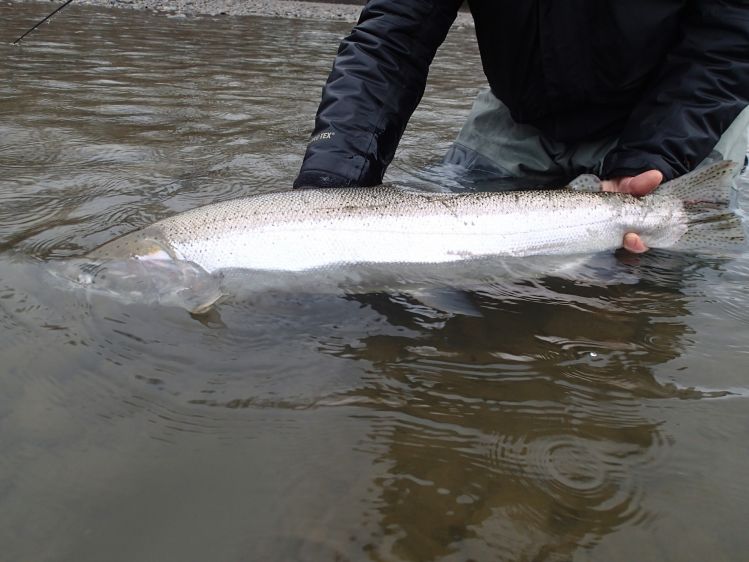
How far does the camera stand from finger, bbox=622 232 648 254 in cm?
285

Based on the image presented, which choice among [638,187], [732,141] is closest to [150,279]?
[638,187]

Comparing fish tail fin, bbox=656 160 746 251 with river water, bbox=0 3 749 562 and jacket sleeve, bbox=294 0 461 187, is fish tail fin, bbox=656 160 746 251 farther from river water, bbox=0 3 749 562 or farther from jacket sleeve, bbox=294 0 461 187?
jacket sleeve, bbox=294 0 461 187

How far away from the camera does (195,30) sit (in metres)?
14.0

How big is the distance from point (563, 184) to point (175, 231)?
2503 millimetres

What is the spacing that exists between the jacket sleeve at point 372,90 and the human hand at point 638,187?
1.32 metres

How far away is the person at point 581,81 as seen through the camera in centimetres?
304

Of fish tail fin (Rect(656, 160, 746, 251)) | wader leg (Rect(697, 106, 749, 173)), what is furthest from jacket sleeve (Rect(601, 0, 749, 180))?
wader leg (Rect(697, 106, 749, 173))

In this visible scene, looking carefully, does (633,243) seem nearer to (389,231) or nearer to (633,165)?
(633,165)

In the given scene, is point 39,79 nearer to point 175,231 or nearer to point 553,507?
point 175,231

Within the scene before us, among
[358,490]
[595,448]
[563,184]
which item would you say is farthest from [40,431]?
[563,184]

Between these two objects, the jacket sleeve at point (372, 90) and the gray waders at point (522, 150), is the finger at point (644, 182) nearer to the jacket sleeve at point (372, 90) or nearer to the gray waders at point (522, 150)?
the gray waders at point (522, 150)

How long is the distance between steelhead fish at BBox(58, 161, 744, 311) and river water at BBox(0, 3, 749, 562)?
151mm

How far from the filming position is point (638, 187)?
2.97m

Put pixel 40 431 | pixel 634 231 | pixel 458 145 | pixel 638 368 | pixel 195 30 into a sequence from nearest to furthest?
pixel 40 431 → pixel 638 368 → pixel 634 231 → pixel 458 145 → pixel 195 30
